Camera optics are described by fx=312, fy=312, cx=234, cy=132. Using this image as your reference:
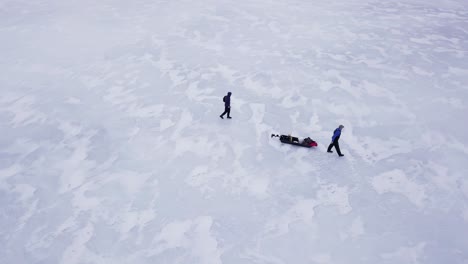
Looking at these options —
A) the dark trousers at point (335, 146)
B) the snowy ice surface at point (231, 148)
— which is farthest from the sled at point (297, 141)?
the dark trousers at point (335, 146)

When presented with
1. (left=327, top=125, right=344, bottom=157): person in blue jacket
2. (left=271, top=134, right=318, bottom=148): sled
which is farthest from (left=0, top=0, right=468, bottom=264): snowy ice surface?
(left=327, top=125, right=344, bottom=157): person in blue jacket

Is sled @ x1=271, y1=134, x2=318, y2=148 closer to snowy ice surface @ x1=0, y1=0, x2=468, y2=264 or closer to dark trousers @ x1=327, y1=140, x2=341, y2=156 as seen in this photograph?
snowy ice surface @ x1=0, y1=0, x2=468, y2=264

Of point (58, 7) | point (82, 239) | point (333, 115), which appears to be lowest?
point (82, 239)

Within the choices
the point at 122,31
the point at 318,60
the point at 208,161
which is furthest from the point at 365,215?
the point at 122,31

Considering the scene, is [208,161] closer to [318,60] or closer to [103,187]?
[103,187]

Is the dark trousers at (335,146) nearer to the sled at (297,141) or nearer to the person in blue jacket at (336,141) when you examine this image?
the person in blue jacket at (336,141)

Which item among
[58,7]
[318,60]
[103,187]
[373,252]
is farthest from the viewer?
[58,7]

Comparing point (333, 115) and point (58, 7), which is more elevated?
point (58, 7)

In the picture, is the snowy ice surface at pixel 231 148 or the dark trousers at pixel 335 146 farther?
the dark trousers at pixel 335 146
